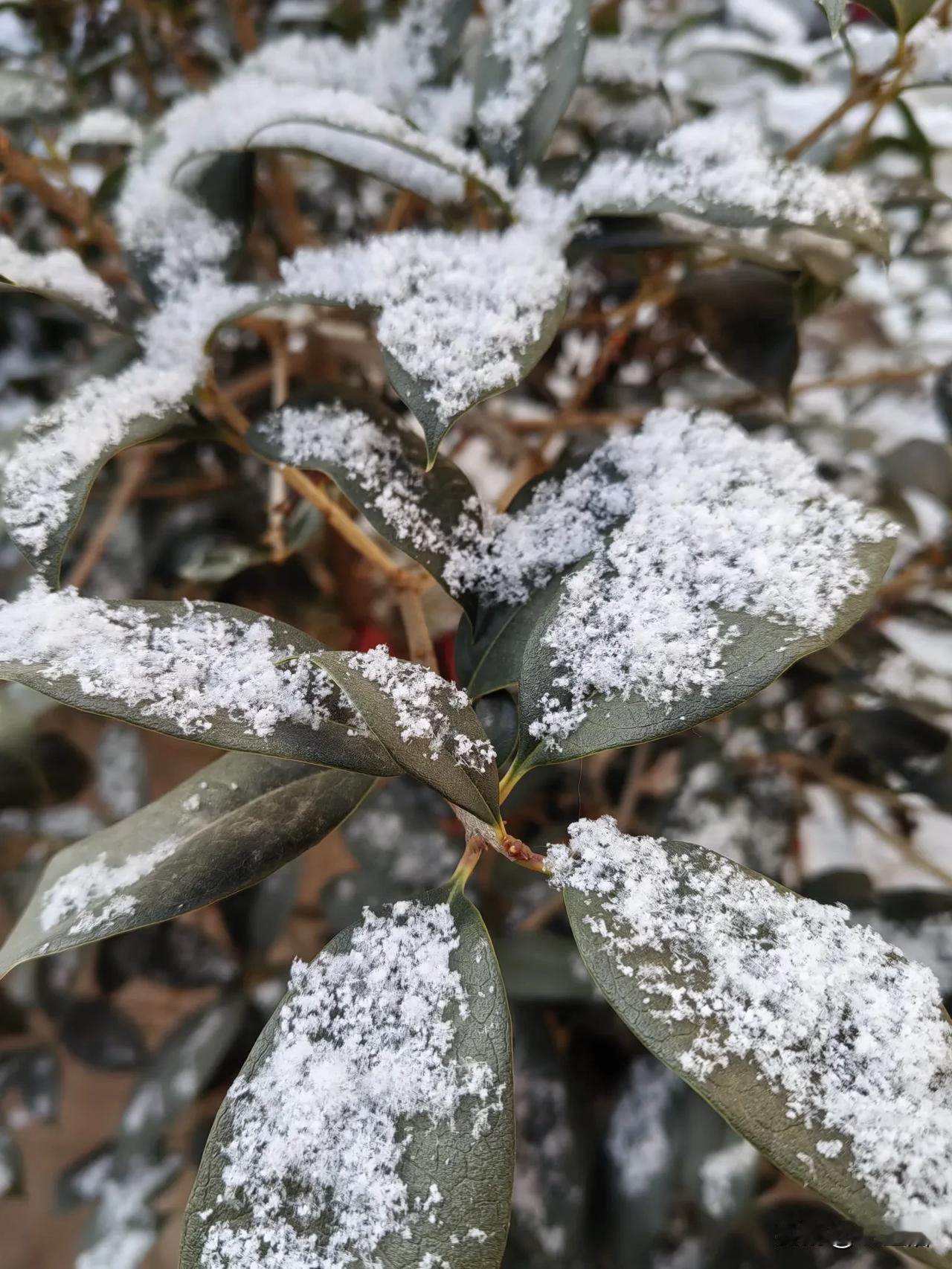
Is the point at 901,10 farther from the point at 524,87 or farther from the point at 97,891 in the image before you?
the point at 97,891

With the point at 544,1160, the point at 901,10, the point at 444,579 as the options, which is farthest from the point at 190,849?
the point at 901,10

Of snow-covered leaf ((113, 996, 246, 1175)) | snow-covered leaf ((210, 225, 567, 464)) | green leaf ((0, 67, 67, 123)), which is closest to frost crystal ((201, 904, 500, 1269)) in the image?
snow-covered leaf ((210, 225, 567, 464))

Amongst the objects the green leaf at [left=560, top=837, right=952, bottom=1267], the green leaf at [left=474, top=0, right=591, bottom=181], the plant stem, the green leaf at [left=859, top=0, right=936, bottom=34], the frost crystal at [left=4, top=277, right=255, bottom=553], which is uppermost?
the green leaf at [left=859, top=0, right=936, bottom=34]

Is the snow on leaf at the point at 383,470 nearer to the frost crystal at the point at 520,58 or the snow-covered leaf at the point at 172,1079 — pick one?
the frost crystal at the point at 520,58

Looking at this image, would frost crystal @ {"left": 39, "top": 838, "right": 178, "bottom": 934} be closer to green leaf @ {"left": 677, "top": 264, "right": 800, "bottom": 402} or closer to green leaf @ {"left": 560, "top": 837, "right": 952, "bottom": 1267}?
green leaf @ {"left": 560, "top": 837, "right": 952, "bottom": 1267}

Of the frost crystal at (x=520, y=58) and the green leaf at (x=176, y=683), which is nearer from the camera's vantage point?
the green leaf at (x=176, y=683)

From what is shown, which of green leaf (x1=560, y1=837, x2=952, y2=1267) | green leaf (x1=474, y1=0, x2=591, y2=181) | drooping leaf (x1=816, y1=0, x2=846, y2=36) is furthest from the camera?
green leaf (x1=474, y1=0, x2=591, y2=181)

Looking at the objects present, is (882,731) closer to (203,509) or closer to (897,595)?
(897,595)

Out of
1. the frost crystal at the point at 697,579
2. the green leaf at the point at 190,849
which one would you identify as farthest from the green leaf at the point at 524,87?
the green leaf at the point at 190,849
